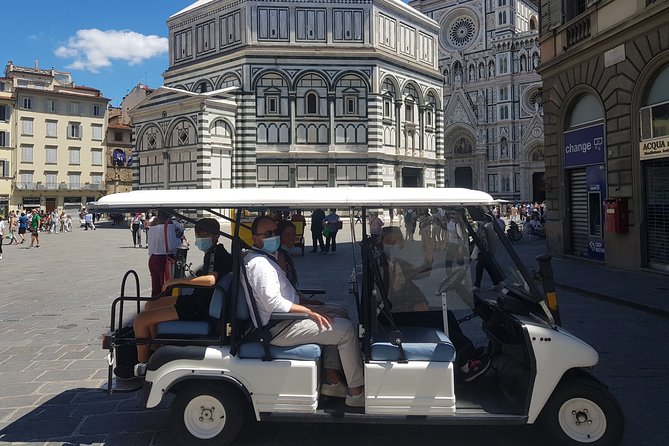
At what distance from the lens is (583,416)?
3734 millimetres

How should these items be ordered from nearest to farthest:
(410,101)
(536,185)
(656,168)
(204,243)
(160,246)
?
(204,243) → (160,246) → (656,168) → (410,101) → (536,185)

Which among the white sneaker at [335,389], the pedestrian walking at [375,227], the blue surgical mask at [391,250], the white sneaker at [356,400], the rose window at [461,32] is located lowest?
the white sneaker at [356,400]

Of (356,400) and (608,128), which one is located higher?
(608,128)

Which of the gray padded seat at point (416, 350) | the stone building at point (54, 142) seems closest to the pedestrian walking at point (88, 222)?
the stone building at point (54, 142)

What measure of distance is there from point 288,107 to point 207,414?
35.6 metres

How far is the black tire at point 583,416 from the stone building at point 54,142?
2168 inches

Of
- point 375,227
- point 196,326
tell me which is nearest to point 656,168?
point 375,227

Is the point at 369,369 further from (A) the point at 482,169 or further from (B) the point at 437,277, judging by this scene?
(A) the point at 482,169

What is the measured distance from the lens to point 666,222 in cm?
1145

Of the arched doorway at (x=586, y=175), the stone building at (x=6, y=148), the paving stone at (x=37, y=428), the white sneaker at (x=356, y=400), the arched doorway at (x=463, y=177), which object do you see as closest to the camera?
the white sneaker at (x=356, y=400)

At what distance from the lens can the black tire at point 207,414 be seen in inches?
150

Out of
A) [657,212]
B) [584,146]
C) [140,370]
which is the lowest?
[140,370]

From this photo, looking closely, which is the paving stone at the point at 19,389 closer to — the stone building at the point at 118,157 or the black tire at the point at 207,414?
the black tire at the point at 207,414

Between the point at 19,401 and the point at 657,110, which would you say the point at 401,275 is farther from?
the point at 657,110
